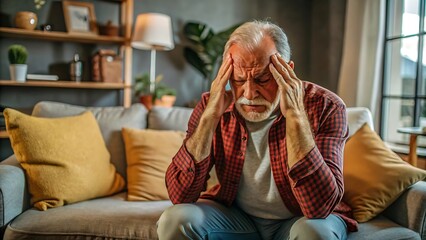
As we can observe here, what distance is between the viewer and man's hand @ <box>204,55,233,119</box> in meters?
1.41

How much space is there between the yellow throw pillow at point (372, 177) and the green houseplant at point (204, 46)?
7.34ft

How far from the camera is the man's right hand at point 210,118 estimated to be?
4.51 feet

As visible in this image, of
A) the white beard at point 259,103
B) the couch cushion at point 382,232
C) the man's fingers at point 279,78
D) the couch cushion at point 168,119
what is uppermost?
the man's fingers at point 279,78

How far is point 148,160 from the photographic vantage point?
1969 mm

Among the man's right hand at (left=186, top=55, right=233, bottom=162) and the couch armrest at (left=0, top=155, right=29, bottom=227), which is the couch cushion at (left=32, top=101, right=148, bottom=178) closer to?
the couch armrest at (left=0, top=155, right=29, bottom=227)

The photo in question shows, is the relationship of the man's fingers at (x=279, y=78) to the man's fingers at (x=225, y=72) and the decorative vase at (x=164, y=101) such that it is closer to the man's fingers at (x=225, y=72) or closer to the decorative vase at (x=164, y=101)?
the man's fingers at (x=225, y=72)

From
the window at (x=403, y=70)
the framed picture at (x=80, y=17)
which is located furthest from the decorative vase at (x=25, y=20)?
the window at (x=403, y=70)

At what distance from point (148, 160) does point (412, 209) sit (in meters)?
1.17

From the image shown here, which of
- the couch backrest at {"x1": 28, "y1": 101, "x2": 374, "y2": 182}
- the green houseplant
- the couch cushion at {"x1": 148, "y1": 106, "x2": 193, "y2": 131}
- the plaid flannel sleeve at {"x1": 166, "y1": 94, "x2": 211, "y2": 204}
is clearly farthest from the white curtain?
the plaid flannel sleeve at {"x1": 166, "y1": 94, "x2": 211, "y2": 204}

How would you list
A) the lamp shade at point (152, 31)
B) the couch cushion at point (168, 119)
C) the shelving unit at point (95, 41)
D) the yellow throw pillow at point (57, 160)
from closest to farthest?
the yellow throw pillow at point (57, 160)
the couch cushion at point (168, 119)
the shelving unit at point (95, 41)
the lamp shade at point (152, 31)

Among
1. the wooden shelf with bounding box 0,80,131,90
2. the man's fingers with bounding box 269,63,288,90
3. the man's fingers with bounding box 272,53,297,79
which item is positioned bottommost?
the wooden shelf with bounding box 0,80,131,90

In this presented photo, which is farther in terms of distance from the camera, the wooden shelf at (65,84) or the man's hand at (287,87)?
the wooden shelf at (65,84)

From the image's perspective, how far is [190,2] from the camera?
393 cm

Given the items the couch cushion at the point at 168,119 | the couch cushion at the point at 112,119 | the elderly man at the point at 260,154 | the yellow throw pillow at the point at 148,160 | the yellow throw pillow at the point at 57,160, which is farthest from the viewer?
the couch cushion at the point at 168,119
